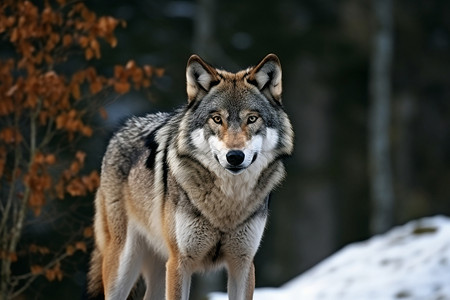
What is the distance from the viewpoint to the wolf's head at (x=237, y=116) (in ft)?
20.0

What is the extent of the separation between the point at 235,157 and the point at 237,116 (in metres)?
0.35

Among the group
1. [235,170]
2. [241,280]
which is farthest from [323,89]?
[235,170]

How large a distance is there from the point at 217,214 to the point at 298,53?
52.7 ft

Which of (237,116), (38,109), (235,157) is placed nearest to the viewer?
(235,157)

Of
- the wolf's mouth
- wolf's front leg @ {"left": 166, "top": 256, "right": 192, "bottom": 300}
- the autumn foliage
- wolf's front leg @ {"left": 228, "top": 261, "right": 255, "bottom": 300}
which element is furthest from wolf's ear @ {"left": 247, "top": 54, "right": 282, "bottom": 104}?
the autumn foliage

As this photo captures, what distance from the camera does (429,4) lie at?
23250 mm

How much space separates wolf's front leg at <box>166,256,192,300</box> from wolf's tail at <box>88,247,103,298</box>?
3.79 feet

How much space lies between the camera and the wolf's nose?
6.00 metres

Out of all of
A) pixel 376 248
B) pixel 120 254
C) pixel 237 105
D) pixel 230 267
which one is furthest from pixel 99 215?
pixel 376 248

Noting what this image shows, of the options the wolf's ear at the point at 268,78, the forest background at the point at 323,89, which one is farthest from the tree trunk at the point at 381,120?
the wolf's ear at the point at 268,78

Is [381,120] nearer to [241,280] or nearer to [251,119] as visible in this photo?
[241,280]

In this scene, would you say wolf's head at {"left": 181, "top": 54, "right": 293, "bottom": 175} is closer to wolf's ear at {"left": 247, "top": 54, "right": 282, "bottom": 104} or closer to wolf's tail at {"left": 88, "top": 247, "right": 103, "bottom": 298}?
wolf's ear at {"left": 247, "top": 54, "right": 282, "bottom": 104}

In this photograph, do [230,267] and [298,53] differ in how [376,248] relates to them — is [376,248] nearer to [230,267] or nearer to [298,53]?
[230,267]

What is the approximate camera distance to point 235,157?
19.7 feet
